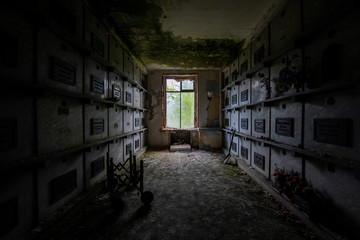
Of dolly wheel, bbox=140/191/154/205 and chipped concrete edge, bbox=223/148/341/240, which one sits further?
dolly wheel, bbox=140/191/154/205

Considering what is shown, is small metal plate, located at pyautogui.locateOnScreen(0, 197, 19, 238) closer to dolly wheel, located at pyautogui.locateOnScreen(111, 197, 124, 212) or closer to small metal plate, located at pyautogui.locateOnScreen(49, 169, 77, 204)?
small metal plate, located at pyautogui.locateOnScreen(49, 169, 77, 204)

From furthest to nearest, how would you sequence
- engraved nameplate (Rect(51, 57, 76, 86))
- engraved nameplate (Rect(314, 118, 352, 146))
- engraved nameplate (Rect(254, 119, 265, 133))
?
engraved nameplate (Rect(254, 119, 265, 133))
engraved nameplate (Rect(51, 57, 76, 86))
engraved nameplate (Rect(314, 118, 352, 146))

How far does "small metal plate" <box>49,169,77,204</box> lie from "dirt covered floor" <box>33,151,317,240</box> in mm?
382

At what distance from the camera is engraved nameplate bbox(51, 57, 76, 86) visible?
2.25 meters

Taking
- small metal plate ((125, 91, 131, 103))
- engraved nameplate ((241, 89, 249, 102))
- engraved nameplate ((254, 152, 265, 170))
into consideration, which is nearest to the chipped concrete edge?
engraved nameplate ((254, 152, 265, 170))

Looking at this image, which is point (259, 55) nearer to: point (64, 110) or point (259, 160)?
point (259, 160)

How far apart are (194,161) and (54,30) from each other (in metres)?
5.46

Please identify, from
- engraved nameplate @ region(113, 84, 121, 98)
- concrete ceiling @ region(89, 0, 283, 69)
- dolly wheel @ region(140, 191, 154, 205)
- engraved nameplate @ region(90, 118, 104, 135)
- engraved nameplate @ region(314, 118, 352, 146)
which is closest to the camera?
engraved nameplate @ region(314, 118, 352, 146)

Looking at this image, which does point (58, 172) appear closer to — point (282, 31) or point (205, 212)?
point (205, 212)

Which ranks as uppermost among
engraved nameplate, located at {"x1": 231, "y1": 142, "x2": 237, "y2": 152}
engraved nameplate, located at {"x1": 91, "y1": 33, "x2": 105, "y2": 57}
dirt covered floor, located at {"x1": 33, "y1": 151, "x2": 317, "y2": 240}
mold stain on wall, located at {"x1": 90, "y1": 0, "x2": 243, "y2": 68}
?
mold stain on wall, located at {"x1": 90, "y1": 0, "x2": 243, "y2": 68}

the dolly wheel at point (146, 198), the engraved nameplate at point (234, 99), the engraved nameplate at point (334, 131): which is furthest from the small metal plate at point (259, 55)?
the dolly wheel at point (146, 198)

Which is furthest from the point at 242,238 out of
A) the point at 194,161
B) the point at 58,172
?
the point at 194,161

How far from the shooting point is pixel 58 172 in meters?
2.39

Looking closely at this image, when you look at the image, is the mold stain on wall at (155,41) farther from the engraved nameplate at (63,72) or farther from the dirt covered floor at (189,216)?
the dirt covered floor at (189,216)
